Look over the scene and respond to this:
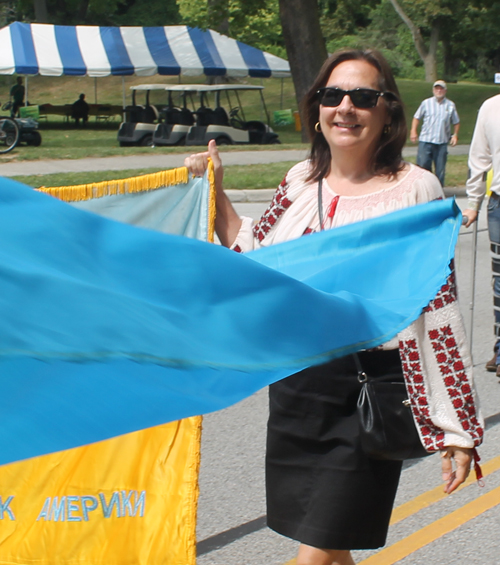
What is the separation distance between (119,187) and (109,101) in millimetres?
44491

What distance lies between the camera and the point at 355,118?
2.79 metres

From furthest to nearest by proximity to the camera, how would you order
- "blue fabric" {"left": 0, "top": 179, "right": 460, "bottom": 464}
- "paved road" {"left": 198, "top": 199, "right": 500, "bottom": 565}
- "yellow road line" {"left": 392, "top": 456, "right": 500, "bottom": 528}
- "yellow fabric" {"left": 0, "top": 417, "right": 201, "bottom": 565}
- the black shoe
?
the black shoe → "yellow road line" {"left": 392, "top": 456, "right": 500, "bottom": 528} → "paved road" {"left": 198, "top": 199, "right": 500, "bottom": 565} → "yellow fabric" {"left": 0, "top": 417, "right": 201, "bottom": 565} → "blue fabric" {"left": 0, "top": 179, "right": 460, "bottom": 464}

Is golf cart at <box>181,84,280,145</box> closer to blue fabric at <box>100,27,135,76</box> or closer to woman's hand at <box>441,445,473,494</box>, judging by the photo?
blue fabric at <box>100,27,135,76</box>

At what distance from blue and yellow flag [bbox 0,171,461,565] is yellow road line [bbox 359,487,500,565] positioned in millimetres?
1741

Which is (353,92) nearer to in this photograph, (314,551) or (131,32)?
(314,551)

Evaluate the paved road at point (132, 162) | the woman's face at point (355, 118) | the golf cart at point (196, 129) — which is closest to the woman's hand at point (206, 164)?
A: the woman's face at point (355, 118)

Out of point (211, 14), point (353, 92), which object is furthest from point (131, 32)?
point (353, 92)

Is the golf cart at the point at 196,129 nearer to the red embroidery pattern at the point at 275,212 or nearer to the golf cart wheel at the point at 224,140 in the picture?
the golf cart wheel at the point at 224,140

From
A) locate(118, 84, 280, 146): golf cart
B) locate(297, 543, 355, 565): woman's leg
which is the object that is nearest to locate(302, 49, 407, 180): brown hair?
locate(297, 543, 355, 565): woman's leg

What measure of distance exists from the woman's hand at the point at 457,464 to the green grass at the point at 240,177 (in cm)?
1276

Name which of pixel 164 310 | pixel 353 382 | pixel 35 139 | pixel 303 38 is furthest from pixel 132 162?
pixel 164 310

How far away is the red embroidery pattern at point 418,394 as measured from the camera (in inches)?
99.3

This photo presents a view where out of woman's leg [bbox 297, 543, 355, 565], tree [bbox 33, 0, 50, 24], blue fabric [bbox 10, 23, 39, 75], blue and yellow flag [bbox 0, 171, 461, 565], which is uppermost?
tree [bbox 33, 0, 50, 24]

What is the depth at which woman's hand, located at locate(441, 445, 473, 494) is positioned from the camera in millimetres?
2512
